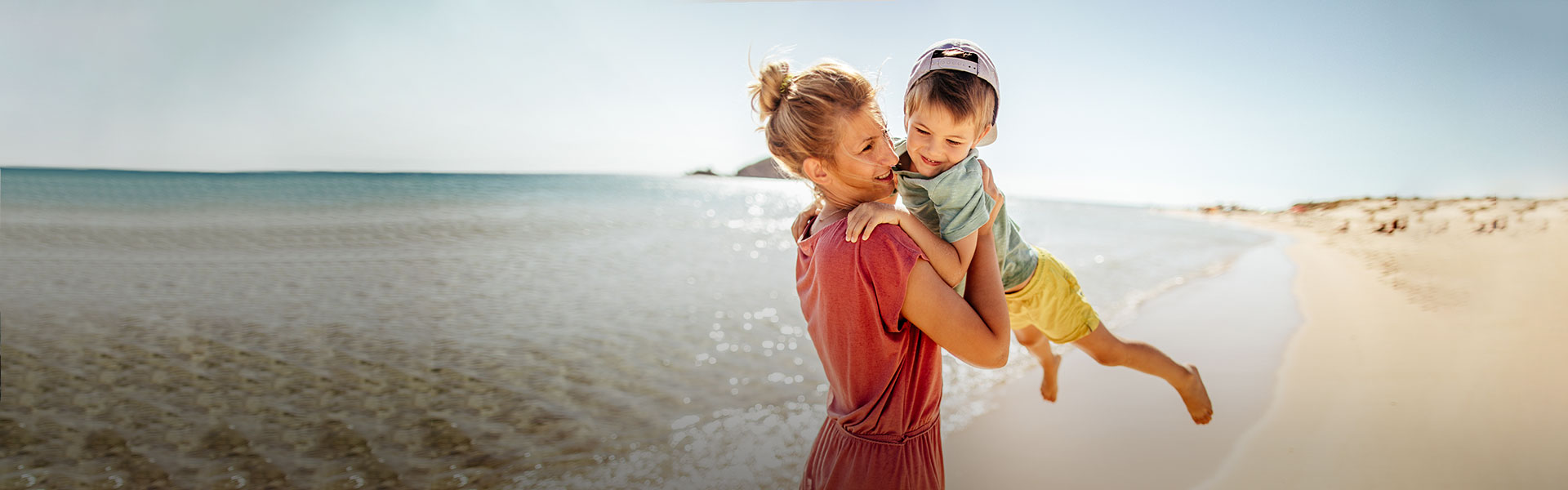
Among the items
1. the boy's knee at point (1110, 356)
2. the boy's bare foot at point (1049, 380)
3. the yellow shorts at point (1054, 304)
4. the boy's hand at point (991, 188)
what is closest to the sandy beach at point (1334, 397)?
the boy's bare foot at point (1049, 380)

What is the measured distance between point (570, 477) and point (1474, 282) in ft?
26.2

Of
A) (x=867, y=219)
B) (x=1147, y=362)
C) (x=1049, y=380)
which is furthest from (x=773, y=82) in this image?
(x=1049, y=380)

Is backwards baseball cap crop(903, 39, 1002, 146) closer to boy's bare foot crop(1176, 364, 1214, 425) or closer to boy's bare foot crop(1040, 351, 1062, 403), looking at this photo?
boy's bare foot crop(1176, 364, 1214, 425)

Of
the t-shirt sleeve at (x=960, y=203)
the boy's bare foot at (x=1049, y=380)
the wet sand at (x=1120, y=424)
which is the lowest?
the wet sand at (x=1120, y=424)

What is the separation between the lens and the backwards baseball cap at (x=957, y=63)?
155 cm

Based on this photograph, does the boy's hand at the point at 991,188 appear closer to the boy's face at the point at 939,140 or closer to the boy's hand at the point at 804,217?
the boy's face at the point at 939,140

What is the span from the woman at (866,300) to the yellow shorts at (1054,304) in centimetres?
93

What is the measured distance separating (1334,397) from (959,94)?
3.73 metres

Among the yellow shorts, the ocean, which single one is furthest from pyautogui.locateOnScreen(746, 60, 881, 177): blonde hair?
the ocean

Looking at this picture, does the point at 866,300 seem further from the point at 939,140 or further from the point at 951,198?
the point at 939,140

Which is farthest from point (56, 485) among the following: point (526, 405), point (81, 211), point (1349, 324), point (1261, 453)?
point (81, 211)

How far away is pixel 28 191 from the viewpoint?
20.1m

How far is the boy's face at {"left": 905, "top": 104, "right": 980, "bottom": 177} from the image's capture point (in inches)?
59.6

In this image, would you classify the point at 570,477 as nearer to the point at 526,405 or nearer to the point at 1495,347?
the point at 526,405
